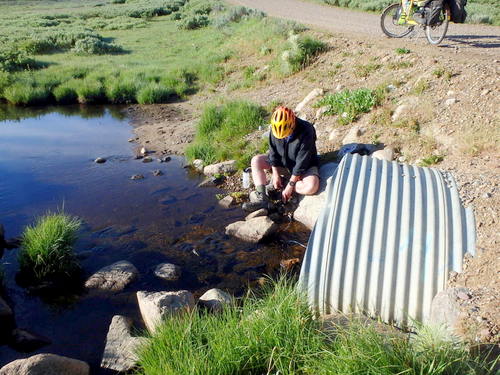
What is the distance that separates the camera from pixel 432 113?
7.05 metres

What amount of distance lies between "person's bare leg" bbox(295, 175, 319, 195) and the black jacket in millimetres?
137

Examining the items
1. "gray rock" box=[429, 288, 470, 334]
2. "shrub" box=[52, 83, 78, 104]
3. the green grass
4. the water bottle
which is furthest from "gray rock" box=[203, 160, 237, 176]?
"shrub" box=[52, 83, 78, 104]

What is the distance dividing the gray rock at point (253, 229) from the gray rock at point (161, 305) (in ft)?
5.94

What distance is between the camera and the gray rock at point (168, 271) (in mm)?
5215

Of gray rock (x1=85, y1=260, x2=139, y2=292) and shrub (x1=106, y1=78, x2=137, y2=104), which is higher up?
shrub (x1=106, y1=78, x2=137, y2=104)

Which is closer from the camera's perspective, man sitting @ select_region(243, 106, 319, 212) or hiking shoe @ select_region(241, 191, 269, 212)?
man sitting @ select_region(243, 106, 319, 212)

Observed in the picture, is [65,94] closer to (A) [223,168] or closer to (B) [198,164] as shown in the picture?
(B) [198,164]

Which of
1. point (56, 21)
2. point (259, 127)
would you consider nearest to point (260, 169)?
point (259, 127)

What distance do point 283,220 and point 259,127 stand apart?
3.02 metres

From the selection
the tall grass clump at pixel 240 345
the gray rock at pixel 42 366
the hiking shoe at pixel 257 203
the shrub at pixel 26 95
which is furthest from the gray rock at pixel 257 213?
the shrub at pixel 26 95

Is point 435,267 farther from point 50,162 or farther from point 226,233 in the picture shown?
point 50,162

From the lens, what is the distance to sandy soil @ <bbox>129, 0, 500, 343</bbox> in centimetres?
381

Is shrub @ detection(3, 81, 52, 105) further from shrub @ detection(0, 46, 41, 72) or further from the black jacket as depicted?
the black jacket

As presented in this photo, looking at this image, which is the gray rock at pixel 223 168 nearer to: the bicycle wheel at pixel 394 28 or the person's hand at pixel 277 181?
the person's hand at pixel 277 181
